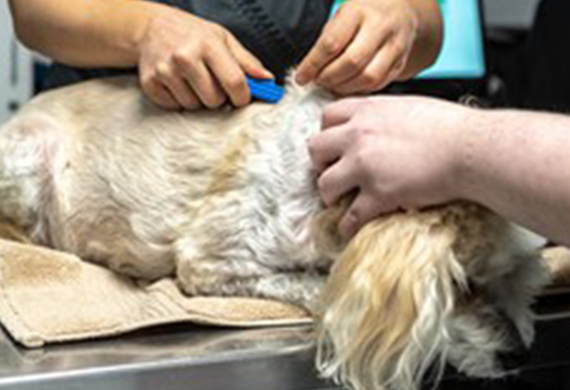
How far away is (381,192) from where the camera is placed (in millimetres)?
898

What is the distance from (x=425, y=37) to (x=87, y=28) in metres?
0.48

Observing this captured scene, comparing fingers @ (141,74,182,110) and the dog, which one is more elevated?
fingers @ (141,74,182,110)

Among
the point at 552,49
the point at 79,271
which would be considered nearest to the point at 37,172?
the point at 79,271

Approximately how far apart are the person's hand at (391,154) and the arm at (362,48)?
9cm

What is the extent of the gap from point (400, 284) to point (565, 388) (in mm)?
246

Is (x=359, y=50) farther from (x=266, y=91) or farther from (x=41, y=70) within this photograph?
(x=41, y=70)

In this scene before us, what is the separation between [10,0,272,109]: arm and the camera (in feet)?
3.62

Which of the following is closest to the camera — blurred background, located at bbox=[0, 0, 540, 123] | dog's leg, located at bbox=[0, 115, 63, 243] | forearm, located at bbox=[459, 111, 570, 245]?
forearm, located at bbox=[459, 111, 570, 245]

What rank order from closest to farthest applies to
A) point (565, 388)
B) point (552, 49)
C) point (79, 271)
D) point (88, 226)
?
point (565, 388), point (79, 271), point (88, 226), point (552, 49)

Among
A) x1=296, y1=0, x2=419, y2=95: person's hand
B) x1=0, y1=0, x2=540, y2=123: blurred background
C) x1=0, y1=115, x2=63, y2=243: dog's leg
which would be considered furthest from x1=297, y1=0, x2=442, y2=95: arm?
x1=0, y1=0, x2=540, y2=123: blurred background

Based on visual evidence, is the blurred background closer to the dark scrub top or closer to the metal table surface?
the dark scrub top

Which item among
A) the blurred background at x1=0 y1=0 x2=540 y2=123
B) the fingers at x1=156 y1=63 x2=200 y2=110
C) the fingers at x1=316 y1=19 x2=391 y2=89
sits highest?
the fingers at x1=316 y1=19 x2=391 y2=89

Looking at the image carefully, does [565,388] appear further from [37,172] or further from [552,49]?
[552,49]

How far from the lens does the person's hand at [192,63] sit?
43.1 inches
